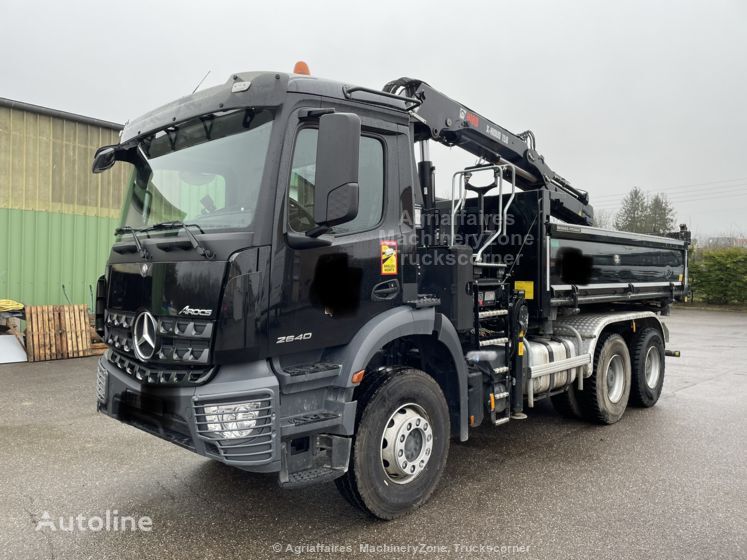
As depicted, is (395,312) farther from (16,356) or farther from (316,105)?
(16,356)

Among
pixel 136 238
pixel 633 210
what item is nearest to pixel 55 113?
pixel 136 238

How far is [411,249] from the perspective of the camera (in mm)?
3834

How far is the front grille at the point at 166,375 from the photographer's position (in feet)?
9.73

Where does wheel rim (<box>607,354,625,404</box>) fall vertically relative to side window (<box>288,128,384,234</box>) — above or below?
below

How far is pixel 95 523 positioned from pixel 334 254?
7.77 feet

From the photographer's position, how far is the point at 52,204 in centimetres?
1093

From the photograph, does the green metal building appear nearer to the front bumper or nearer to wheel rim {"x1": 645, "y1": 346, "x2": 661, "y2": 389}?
the front bumper

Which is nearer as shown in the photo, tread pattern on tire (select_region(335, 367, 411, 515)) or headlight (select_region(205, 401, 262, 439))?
headlight (select_region(205, 401, 262, 439))

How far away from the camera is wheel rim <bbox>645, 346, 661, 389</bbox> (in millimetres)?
6828

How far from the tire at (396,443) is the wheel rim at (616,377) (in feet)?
10.4

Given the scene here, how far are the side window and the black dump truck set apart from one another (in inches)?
0.5

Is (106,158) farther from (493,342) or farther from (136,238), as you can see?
(493,342)

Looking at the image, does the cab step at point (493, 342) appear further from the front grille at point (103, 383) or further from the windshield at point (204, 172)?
the front grille at point (103, 383)

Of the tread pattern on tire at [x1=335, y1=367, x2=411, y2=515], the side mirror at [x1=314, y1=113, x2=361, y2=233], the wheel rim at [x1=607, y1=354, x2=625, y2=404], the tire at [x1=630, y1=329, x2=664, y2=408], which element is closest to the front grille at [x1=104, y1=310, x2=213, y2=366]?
the side mirror at [x1=314, y1=113, x2=361, y2=233]
